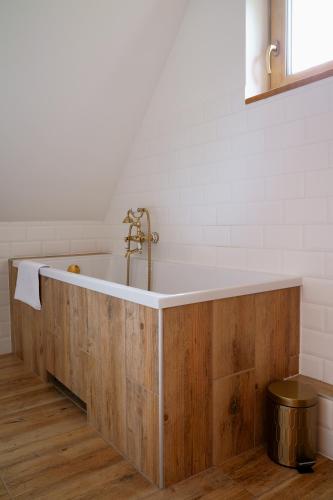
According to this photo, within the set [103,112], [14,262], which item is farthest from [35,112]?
[14,262]

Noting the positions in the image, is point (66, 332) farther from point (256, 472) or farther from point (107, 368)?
point (256, 472)

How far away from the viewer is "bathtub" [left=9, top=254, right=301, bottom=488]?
1.38 m

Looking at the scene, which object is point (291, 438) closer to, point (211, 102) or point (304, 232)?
point (304, 232)

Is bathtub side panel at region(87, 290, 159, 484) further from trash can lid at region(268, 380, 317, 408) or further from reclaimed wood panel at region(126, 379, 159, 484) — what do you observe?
trash can lid at region(268, 380, 317, 408)

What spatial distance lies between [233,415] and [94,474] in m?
0.58

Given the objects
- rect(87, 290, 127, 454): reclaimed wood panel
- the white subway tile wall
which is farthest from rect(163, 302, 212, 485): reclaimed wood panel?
the white subway tile wall

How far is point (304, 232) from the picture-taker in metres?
1.80

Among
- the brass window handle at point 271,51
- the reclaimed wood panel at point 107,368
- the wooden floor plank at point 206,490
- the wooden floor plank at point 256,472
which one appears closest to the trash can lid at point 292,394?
the wooden floor plank at point 256,472

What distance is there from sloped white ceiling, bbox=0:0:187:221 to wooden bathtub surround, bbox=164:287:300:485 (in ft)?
5.52

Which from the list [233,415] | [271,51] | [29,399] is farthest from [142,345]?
[271,51]

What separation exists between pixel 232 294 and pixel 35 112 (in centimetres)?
171

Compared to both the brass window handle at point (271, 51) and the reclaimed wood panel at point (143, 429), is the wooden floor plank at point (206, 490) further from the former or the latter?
the brass window handle at point (271, 51)

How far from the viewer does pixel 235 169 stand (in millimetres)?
2150

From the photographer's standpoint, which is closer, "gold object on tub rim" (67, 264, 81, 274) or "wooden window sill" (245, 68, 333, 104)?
"wooden window sill" (245, 68, 333, 104)
